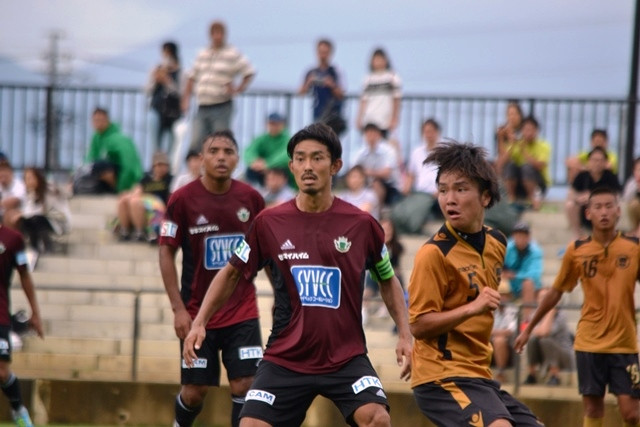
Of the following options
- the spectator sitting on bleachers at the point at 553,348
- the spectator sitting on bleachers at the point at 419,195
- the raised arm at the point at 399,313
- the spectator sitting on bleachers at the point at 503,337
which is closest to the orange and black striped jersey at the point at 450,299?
the raised arm at the point at 399,313

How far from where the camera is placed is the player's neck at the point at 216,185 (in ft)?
32.4

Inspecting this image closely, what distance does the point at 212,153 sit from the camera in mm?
9812

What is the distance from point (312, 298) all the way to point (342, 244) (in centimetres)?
37

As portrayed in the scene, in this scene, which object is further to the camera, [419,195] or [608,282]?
[419,195]

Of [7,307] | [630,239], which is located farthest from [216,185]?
[630,239]

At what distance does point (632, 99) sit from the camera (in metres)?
17.2

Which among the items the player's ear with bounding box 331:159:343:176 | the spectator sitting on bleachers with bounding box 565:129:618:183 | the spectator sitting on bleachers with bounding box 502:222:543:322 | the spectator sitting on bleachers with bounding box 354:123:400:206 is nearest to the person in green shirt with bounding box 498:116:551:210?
the spectator sitting on bleachers with bounding box 565:129:618:183

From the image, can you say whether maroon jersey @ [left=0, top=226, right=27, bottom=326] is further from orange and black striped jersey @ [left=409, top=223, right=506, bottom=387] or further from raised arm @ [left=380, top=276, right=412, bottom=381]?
orange and black striped jersey @ [left=409, top=223, right=506, bottom=387]

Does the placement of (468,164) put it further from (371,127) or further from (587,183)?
(371,127)

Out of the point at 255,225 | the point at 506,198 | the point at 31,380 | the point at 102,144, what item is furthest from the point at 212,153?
the point at 102,144

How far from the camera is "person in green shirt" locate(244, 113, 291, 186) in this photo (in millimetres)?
17297

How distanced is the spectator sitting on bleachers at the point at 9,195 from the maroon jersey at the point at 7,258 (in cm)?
457

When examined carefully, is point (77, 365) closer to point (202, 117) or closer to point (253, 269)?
point (202, 117)

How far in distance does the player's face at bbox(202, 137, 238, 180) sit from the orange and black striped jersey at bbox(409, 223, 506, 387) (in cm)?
279
